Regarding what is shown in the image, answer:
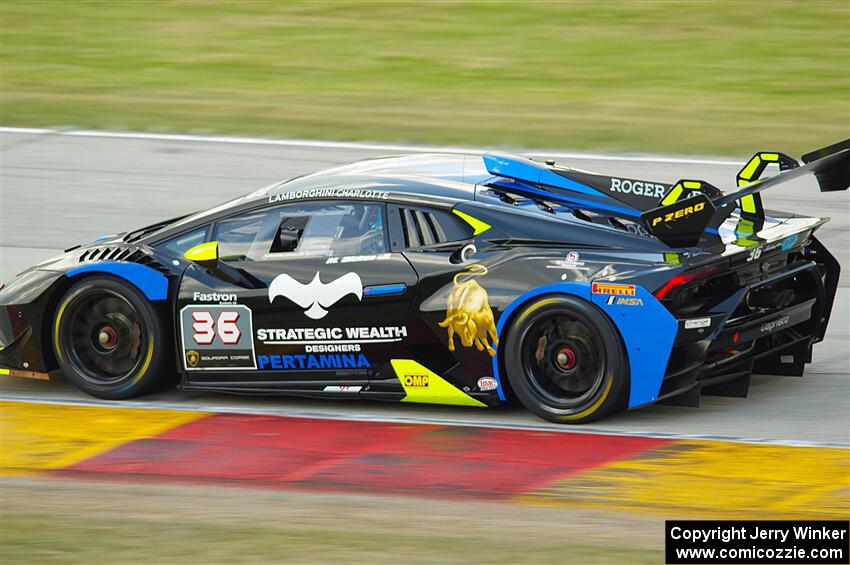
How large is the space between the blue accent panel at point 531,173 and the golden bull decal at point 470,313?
0.74 meters

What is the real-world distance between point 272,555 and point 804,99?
43.7ft

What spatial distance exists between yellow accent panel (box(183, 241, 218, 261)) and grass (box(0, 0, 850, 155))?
7.84 meters

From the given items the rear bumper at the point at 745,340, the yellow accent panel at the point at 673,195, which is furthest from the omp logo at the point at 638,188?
the rear bumper at the point at 745,340

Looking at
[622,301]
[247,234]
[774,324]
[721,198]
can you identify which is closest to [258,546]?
[622,301]

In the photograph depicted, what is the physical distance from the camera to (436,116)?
679 inches

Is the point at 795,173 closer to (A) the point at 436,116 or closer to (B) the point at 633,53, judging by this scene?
(A) the point at 436,116

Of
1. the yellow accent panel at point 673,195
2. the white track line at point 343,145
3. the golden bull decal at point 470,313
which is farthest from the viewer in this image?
the white track line at point 343,145

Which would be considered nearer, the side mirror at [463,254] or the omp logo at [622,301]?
the omp logo at [622,301]

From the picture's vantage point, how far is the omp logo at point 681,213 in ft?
24.5

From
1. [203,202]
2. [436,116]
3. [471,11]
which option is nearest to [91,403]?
[203,202]

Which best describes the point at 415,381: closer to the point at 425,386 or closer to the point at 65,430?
the point at 425,386

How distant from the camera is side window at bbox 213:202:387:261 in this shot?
8039mm

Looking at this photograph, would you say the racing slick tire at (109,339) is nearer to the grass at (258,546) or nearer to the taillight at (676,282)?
the grass at (258,546)

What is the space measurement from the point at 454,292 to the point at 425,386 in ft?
1.84
